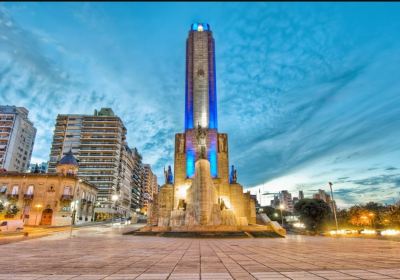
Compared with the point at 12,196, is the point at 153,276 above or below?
below

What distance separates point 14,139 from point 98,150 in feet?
94.8

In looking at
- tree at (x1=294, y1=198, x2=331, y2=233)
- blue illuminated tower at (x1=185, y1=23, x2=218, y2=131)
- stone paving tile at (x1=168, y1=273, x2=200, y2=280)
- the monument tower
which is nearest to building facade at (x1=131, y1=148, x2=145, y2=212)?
the monument tower

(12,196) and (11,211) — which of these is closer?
(11,211)

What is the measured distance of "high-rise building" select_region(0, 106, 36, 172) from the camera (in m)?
77.8

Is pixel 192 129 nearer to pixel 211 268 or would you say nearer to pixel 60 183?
pixel 60 183

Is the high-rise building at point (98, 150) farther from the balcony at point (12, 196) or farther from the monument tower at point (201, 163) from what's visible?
the monument tower at point (201, 163)

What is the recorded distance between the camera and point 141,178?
401 feet

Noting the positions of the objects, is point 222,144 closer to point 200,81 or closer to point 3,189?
point 200,81

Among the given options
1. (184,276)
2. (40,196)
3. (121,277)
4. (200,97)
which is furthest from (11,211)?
(184,276)

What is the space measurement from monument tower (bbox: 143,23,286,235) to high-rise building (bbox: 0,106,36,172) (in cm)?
6239

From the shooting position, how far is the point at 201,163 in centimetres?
3316

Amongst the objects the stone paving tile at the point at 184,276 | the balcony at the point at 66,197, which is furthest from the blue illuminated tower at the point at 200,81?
the stone paving tile at the point at 184,276

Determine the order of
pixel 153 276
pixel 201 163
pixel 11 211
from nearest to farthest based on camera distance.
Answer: pixel 153 276 < pixel 201 163 < pixel 11 211

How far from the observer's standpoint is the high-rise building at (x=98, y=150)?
75.0 m
